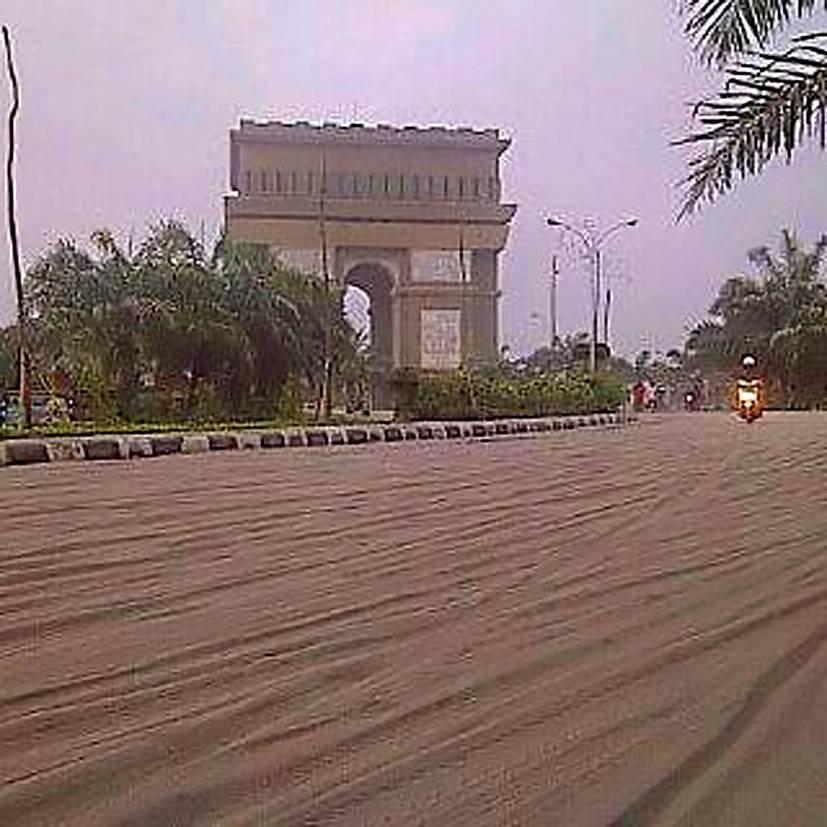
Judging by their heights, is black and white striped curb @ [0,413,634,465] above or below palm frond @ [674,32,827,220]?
below

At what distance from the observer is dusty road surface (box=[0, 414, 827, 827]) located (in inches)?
133

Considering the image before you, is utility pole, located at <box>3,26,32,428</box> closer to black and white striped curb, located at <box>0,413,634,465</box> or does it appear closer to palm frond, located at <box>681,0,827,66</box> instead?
black and white striped curb, located at <box>0,413,634,465</box>

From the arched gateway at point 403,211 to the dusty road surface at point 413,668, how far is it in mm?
51981

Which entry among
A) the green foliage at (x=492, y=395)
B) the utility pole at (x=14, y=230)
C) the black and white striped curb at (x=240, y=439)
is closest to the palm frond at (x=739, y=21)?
the black and white striped curb at (x=240, y=439)

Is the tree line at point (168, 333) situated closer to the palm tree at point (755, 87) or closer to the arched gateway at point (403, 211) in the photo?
the palm tree at point (755, 87)

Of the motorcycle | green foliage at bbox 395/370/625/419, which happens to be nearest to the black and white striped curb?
green foliage at bbox 395/370/625/419

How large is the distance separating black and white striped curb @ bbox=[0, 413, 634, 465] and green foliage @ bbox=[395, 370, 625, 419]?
187 centimetres

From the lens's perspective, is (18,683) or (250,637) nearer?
(18,683)

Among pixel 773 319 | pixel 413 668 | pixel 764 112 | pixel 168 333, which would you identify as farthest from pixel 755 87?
pixel 773 319

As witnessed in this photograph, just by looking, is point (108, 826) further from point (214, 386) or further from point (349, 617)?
point (214, 386)

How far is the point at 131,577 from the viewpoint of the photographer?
6.61 meters

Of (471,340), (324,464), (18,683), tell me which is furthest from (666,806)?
(471,340)

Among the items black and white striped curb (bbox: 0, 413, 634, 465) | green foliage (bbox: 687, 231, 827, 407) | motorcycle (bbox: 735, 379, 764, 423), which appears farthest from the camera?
green foliage (bbox: 687, 231, 827, 407)

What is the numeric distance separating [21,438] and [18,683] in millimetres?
16504
